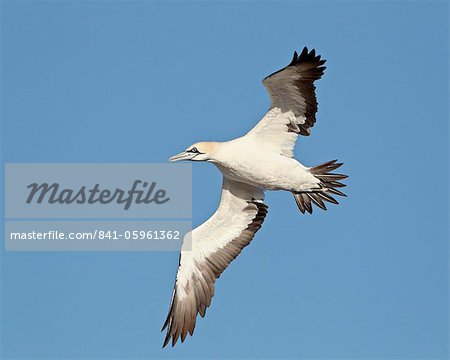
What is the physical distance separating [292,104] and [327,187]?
1641 mm

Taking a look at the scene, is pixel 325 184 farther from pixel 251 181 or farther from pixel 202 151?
pixel 202 151

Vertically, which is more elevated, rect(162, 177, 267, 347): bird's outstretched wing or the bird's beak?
the bird's beak

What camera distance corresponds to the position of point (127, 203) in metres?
24.8

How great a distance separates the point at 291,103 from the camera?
22.9 metres

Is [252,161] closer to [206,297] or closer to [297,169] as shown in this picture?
[297,169]

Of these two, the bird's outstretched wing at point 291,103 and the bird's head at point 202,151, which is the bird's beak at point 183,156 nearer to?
the bird's head at point 202,151

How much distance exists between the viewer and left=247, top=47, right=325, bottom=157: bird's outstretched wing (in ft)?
73.4

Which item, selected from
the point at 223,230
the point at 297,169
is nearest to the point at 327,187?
the point at 297,169

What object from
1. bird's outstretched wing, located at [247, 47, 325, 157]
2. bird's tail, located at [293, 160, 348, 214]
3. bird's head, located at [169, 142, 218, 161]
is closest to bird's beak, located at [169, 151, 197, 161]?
bird's head, located at [169, 142, 218, 161]

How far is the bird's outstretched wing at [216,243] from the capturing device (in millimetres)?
23391

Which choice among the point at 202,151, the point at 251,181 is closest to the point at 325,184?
the point at 251,181

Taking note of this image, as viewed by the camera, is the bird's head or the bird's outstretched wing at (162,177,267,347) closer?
the bird's head

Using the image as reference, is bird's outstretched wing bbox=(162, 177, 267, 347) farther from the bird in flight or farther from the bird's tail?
the bird's tail

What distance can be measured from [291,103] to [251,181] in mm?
1570
